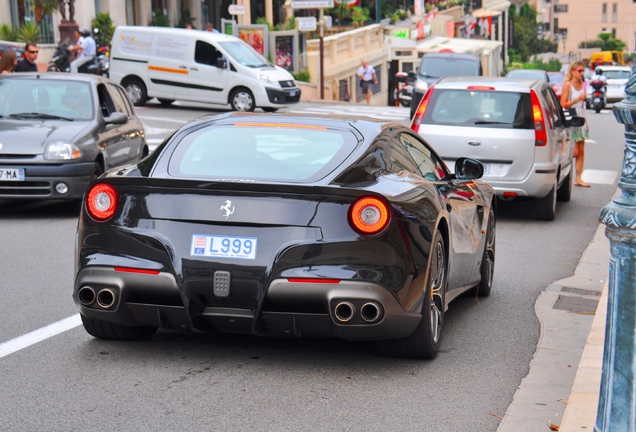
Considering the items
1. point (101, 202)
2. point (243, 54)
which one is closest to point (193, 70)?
point (243, 54)

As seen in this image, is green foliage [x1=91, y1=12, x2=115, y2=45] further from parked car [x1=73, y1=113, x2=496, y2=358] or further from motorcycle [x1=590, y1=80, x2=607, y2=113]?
parked car [x1=73, y1=113, x2=496, y2=358]

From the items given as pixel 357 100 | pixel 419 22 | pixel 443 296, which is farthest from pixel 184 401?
pixel 419 22

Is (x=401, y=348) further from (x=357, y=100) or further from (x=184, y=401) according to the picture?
(x=357, y=100)

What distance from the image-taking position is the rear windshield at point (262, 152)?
6.08m

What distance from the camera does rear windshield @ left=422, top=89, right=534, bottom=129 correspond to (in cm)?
1260

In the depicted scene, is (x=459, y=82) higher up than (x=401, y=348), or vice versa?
(x=459, y=82)

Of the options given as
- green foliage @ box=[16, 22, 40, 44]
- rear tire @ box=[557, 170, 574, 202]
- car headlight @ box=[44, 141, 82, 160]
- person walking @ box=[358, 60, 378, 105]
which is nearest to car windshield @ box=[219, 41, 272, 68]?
green foliage @ box=[16, 22, 40, 44]

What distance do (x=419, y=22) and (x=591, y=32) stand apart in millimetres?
93565

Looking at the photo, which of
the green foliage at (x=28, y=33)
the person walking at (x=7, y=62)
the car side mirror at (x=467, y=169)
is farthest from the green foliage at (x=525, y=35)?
the car side mirror at (x=467, y=169)

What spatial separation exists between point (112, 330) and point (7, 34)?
3364 cm

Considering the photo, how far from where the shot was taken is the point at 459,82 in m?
13.1

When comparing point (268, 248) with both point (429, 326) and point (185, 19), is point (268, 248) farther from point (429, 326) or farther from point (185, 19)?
point (185, 19)

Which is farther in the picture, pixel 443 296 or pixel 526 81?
pixel 526 81

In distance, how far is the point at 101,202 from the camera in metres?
6.00
